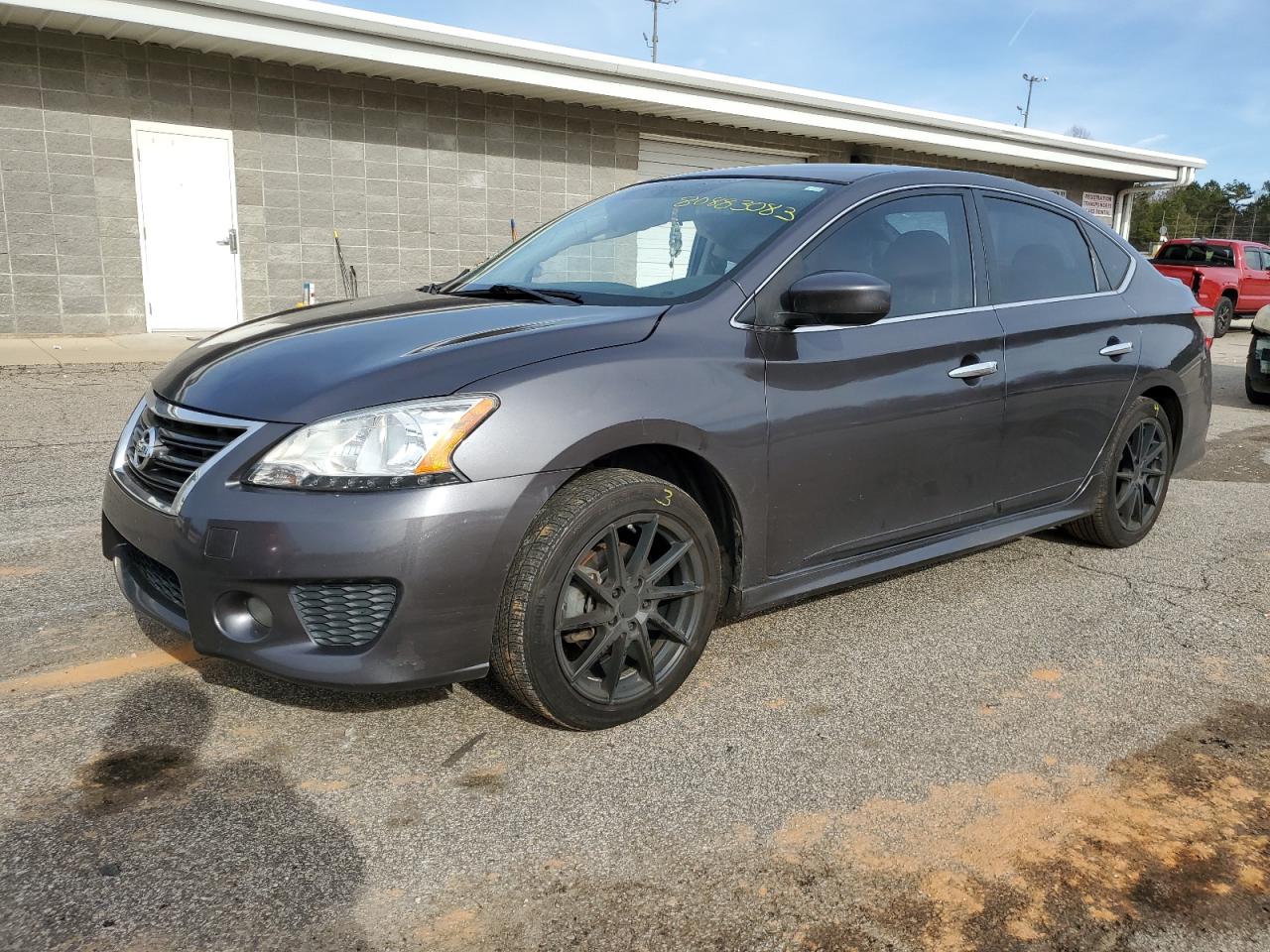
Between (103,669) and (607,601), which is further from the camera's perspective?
(103,669)

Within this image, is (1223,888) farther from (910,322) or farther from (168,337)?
(168,337)

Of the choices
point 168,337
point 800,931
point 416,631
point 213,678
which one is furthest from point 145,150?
point 800,931

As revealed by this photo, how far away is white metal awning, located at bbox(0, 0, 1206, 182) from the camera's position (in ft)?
34.5

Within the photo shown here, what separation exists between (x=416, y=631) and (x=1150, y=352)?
3.64 m

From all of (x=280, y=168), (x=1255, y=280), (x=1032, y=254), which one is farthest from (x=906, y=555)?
(x=1255, y=280)

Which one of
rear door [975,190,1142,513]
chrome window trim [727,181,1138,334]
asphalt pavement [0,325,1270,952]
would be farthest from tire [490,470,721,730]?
rear door [975,190,1142,513]

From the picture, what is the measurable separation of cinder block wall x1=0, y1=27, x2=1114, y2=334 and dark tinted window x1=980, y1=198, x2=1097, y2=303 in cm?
1043

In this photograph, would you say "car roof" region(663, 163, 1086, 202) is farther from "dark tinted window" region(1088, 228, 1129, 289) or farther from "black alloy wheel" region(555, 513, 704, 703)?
"black alloy wheel" region(555, 513, 704, 703)

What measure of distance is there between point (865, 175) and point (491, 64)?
1013 cm

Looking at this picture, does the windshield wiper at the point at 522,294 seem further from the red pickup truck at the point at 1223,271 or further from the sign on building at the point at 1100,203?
the sign on building at the point at 1100,203

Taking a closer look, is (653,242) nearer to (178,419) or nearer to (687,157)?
(178,419)

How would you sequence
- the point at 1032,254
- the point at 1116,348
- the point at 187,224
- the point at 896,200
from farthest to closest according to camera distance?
the point at 187,224 → the point at 1116,348 → the point at 1032,254 → the point at 896,200

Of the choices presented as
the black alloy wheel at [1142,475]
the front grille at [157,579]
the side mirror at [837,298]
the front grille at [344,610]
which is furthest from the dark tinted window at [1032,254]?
the front grille at [157,579]

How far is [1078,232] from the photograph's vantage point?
4445mm
